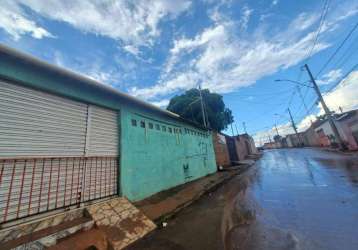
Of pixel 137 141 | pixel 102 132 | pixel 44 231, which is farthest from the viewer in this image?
pixel 137 141

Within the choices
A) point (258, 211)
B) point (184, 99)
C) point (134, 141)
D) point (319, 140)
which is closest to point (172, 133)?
point (134, 141)

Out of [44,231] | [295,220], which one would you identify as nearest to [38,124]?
[44,231]

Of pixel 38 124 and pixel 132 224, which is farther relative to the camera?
pixel 132 224

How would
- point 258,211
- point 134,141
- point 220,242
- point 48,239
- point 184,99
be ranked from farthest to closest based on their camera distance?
point 184,99 → point 134,141 → point 258,211 → point 220,242 → point 48,239

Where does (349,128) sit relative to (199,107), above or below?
below

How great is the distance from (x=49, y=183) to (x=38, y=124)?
4.78 feet

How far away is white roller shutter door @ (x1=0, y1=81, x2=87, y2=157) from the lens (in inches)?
133

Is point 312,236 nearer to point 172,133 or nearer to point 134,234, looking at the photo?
point 134,234

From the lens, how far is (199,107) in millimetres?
22328

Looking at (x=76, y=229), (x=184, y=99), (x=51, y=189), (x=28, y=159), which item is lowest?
(x=76, y=229)

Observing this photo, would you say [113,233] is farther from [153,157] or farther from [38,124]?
[153,157]

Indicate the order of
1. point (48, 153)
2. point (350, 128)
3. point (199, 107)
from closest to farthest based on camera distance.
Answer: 1. point (48, 153)
2. point (350, 128)
3. point (199, 107)

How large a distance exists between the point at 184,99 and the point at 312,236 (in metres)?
21.3

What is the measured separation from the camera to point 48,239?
297cm
